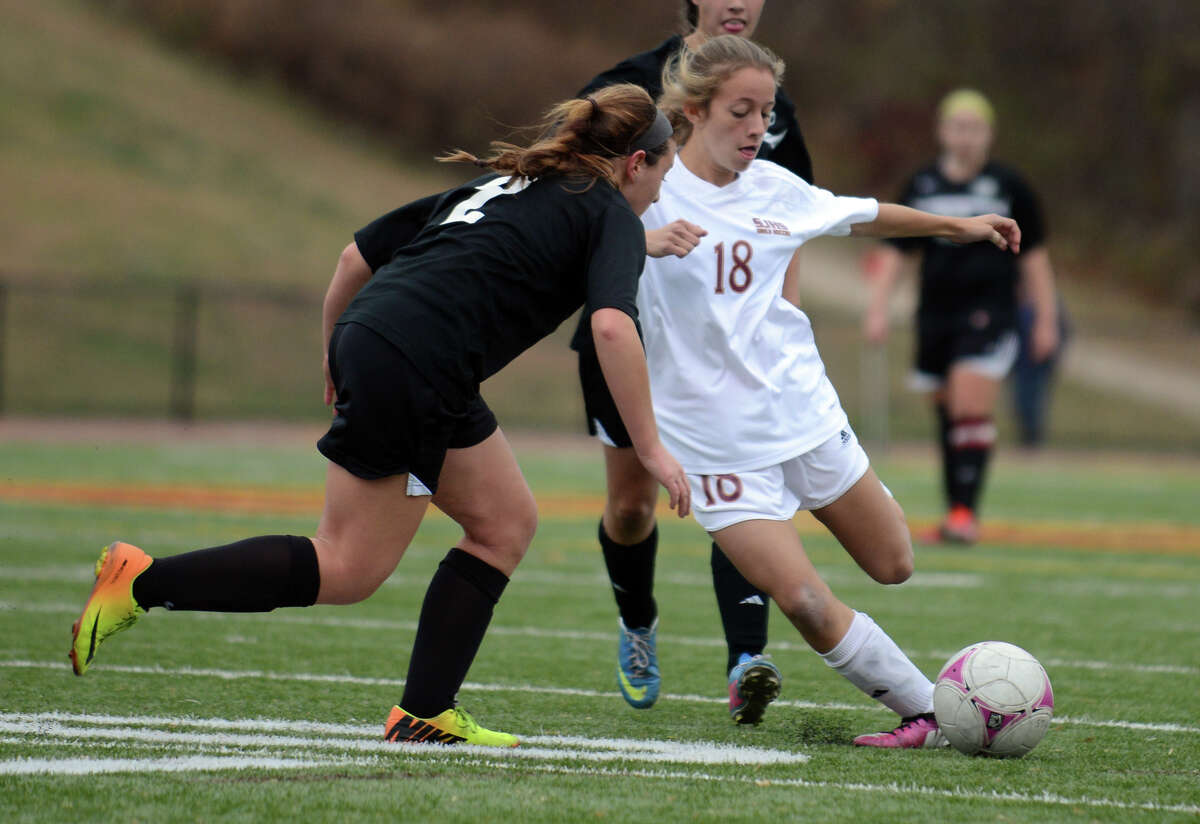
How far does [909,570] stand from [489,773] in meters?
1.40

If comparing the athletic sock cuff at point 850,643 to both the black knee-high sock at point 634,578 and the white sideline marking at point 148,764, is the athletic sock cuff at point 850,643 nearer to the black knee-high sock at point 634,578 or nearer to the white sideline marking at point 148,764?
the black knee-high sock at point 634,578

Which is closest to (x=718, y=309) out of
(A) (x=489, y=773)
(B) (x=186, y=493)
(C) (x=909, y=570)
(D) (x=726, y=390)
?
(D) (x=726, y=390)

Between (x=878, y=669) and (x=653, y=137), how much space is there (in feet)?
4.76

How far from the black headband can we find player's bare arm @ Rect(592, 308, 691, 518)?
534 mm

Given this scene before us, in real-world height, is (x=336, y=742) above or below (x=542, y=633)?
above

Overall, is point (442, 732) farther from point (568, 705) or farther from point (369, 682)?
point (369, 682)

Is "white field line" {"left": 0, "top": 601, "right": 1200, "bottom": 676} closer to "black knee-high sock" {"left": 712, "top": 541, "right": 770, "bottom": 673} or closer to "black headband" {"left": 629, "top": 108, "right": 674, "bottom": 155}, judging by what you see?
"black knee-high sock" {"left": 712, "top": 541, "right": 770, "bottom": 673}

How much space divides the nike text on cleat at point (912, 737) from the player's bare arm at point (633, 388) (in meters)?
0.87

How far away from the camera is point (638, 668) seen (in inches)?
198

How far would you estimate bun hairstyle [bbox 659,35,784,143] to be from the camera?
4.49 metres

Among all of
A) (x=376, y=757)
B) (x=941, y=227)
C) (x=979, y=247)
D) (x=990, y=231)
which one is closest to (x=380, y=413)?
(x=376, y=757)

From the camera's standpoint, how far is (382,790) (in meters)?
3.45

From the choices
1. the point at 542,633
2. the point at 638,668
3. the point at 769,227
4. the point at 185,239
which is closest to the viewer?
the point at 769,227

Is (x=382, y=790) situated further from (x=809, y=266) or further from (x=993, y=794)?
(x=809, y=266)
